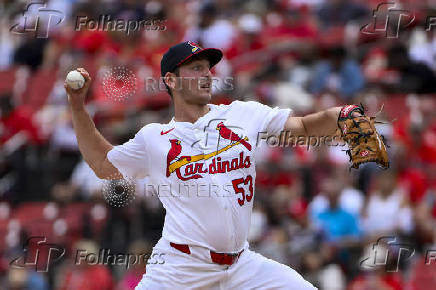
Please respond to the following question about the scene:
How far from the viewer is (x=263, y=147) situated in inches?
376

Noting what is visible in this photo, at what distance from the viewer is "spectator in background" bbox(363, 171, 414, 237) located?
8.09m

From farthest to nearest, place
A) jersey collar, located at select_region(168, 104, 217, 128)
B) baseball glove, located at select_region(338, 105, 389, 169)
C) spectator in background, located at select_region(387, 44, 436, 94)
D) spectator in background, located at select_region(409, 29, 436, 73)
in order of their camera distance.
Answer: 1. spectator in background, located at select_region(409, 29, 436, 73)
2. spectator in background, located at select_region(387, 44, 436, 94)
3. jersey collar, located at select_region(168, 104, 217, 128)
4. baseball glove, located at select_region(338, 105, 389, 169)

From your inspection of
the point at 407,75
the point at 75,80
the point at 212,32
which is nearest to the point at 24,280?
the point at 75,80

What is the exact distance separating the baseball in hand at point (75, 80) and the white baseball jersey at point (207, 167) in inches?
18.3

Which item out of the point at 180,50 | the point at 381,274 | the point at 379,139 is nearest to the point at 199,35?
the point at 381,274

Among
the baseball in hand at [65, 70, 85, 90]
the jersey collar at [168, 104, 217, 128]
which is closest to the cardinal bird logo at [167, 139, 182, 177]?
the jersey collar at [168, 104, 217, 128]

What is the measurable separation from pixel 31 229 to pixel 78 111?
5.26 metres

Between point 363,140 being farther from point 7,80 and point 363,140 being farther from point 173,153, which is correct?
point 7,80

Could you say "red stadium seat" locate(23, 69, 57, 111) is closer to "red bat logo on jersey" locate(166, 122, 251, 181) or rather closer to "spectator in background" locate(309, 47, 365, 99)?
"spectator in background" locate(309, 47, 365, 99)

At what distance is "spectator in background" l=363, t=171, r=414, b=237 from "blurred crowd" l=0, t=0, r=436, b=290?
0.5 inches

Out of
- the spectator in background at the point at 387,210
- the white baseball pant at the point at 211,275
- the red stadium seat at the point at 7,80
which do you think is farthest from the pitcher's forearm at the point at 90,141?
the red stadium seat at the point at 7,80

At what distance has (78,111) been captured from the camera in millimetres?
5066

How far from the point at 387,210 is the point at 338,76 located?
2602 millimetres

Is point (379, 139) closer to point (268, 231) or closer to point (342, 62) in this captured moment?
point (268, 231)
